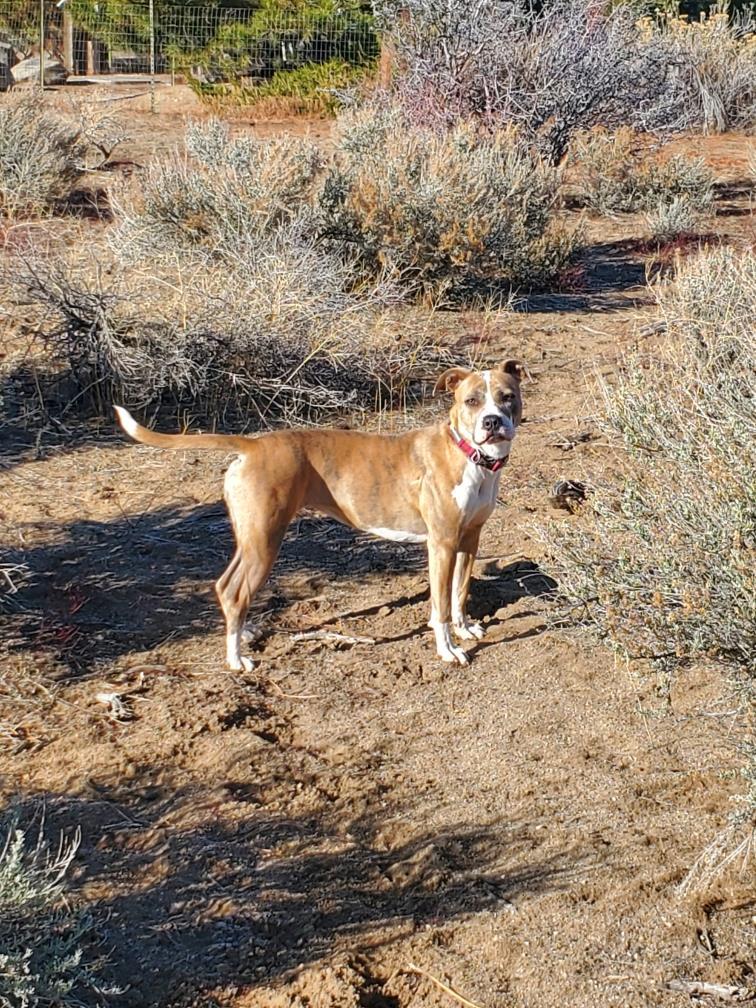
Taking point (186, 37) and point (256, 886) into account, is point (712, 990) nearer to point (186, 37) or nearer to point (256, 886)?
point (256, 886)

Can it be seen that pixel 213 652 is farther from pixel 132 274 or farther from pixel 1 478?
pixel 132 274

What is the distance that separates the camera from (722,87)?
66.1 ft

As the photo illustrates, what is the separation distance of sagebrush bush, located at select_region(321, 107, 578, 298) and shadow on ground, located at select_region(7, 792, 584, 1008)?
21.7ft

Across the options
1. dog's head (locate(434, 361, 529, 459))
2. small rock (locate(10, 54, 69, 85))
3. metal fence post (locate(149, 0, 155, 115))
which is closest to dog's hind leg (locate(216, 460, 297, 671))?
dog's head (locate(434, 361, 529, 459))

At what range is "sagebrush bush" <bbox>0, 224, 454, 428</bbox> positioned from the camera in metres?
8.64

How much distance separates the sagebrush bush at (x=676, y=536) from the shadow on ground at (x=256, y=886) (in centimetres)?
82

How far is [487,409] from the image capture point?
18.6 feet

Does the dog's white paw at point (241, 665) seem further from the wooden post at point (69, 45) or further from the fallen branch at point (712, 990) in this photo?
the wooden post at point (69, 45)

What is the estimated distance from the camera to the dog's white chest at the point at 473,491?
5.74 m

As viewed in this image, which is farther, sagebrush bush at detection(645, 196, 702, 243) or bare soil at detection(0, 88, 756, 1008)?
sagebrush bush at detection(645, 196, 702, 243)

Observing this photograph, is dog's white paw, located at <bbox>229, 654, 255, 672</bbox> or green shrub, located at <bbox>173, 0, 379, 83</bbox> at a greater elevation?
green shrub, located at <bbox>173, 0, 379, 83</bbox>

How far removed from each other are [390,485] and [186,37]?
73.8 ft

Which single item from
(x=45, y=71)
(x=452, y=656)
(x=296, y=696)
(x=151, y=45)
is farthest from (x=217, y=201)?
(x=45, y=71)

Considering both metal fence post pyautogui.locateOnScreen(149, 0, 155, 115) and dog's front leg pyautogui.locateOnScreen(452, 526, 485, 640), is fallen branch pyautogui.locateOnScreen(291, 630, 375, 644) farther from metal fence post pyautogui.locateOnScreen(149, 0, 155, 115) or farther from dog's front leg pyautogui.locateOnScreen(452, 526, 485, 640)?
metal fence post pyautogui.locateOnScreen(149, 0, 155, 115)
